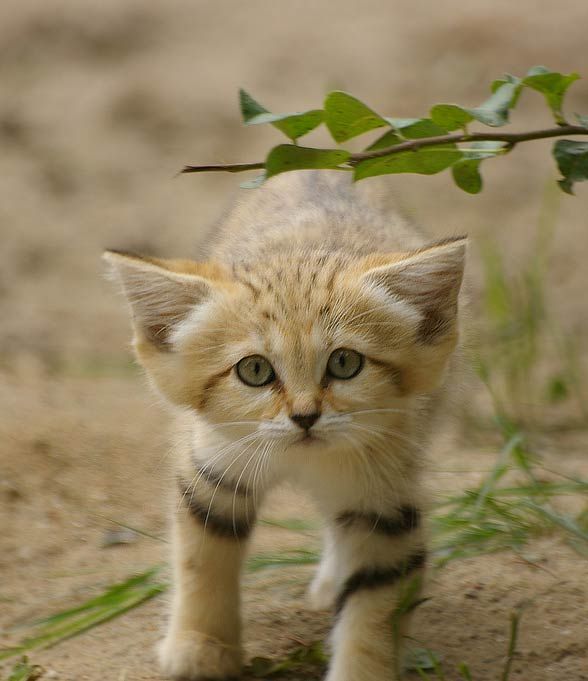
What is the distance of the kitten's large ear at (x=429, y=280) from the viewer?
2789 millimetres

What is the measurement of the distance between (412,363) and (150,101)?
5.84 metres

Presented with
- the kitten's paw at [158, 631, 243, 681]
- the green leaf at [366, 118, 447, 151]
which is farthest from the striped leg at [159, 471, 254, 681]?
the green leaf at [366, 118, 447, 151]

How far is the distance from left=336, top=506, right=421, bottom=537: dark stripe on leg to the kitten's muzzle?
20.5 inches

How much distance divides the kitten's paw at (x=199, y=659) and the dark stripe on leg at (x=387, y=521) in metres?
0.53

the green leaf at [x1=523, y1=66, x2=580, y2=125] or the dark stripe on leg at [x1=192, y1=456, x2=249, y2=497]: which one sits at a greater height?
the green leaf at [x1=523, y1=66, x2=580, y2=125]

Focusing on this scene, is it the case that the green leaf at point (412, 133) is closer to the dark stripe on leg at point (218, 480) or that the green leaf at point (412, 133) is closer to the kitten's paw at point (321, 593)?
the dark stripe on leg at point (218, 480)

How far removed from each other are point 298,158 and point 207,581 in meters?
1.35

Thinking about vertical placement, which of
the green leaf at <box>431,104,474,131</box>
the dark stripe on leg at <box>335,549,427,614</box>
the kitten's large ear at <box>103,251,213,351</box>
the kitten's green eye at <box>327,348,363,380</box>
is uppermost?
the green leaf at <box>431,104,474,131</box>

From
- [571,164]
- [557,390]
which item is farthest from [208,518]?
[557,390]

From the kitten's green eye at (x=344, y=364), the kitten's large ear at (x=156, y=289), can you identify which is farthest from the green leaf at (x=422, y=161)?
the kitten's large ear at (x=156, y=289)

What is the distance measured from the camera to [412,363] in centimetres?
288

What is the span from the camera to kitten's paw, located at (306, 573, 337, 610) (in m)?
3.55

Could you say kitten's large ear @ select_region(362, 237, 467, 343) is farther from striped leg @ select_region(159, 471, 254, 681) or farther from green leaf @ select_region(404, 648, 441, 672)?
green leaf @ select_region(404, 648, 441, 672)

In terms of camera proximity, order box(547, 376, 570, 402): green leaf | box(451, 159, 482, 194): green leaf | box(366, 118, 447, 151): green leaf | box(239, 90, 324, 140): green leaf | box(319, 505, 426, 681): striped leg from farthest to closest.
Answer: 1. box(547, 376, 570, 402): green leaf
2. box(319, 505, 426, 681): striped leg
3. box(451, 159, 482, 194): green leaf
4. box(366, 118, 447, 151): green leaf
5. box(239, 90, 324, 140): green leaf
